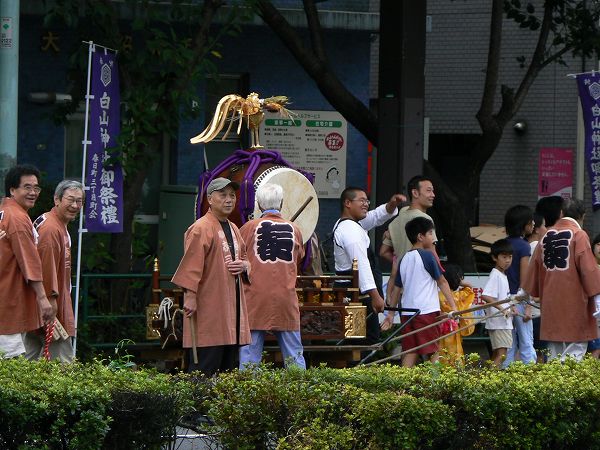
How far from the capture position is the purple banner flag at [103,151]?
507 inches

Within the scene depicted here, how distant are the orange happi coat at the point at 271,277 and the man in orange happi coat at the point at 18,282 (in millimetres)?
1664

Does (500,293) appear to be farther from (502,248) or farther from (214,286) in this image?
(214,286)

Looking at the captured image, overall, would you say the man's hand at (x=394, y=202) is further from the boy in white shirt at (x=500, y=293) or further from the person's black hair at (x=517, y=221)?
the person's black hair at (x=517, y=221)

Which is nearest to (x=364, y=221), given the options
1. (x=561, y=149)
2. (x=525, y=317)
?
(x=525, y=317)

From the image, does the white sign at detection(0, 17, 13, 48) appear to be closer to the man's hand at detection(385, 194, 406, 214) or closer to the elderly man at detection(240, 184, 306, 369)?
the elderly man at detection(240, 184, 306, 369)

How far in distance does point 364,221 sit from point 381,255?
2.10 feet

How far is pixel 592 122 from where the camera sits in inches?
605

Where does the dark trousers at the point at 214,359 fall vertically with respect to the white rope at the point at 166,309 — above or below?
below

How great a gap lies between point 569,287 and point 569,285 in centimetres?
2

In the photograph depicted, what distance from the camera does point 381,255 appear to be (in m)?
13.2

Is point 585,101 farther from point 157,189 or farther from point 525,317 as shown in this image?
point 157,189

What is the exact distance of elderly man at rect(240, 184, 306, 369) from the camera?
34.5 ft

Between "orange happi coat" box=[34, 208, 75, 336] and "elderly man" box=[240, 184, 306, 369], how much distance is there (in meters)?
1.40

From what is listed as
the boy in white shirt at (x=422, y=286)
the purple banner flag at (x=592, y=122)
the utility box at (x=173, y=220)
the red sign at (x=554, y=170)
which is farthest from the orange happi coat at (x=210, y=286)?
the red sign at (x=554, y=170)
